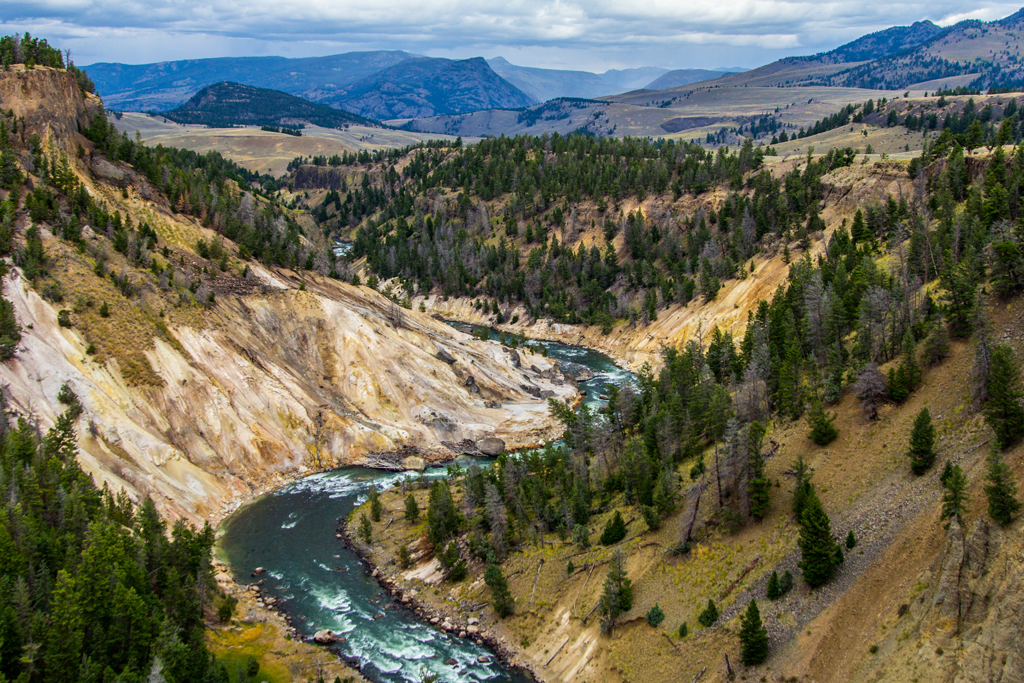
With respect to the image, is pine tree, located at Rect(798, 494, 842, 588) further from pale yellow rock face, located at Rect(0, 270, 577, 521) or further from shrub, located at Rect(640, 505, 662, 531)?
pale yellow rock face, located at Rect(0, 270, 577, 521)

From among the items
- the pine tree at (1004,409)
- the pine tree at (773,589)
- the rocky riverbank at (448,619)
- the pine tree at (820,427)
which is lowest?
the rocky riverbank at (448,619)

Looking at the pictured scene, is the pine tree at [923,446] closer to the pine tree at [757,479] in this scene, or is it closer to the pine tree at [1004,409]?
the pine tree at [1004,409]

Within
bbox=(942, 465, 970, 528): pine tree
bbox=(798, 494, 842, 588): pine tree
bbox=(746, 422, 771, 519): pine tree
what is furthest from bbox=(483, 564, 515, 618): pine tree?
bbox=(942, 465, 970, 528): pine tree

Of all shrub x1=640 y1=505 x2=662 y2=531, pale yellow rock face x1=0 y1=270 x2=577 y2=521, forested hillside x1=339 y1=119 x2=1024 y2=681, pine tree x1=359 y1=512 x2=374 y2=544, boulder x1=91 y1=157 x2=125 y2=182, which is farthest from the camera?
boulder x1=91 y1=157 x2=125 y2=182

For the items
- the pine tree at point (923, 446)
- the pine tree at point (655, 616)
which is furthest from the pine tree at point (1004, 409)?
the pine tree at point (655, 616)

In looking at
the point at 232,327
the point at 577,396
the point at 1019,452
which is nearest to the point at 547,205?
the point at 577,396
